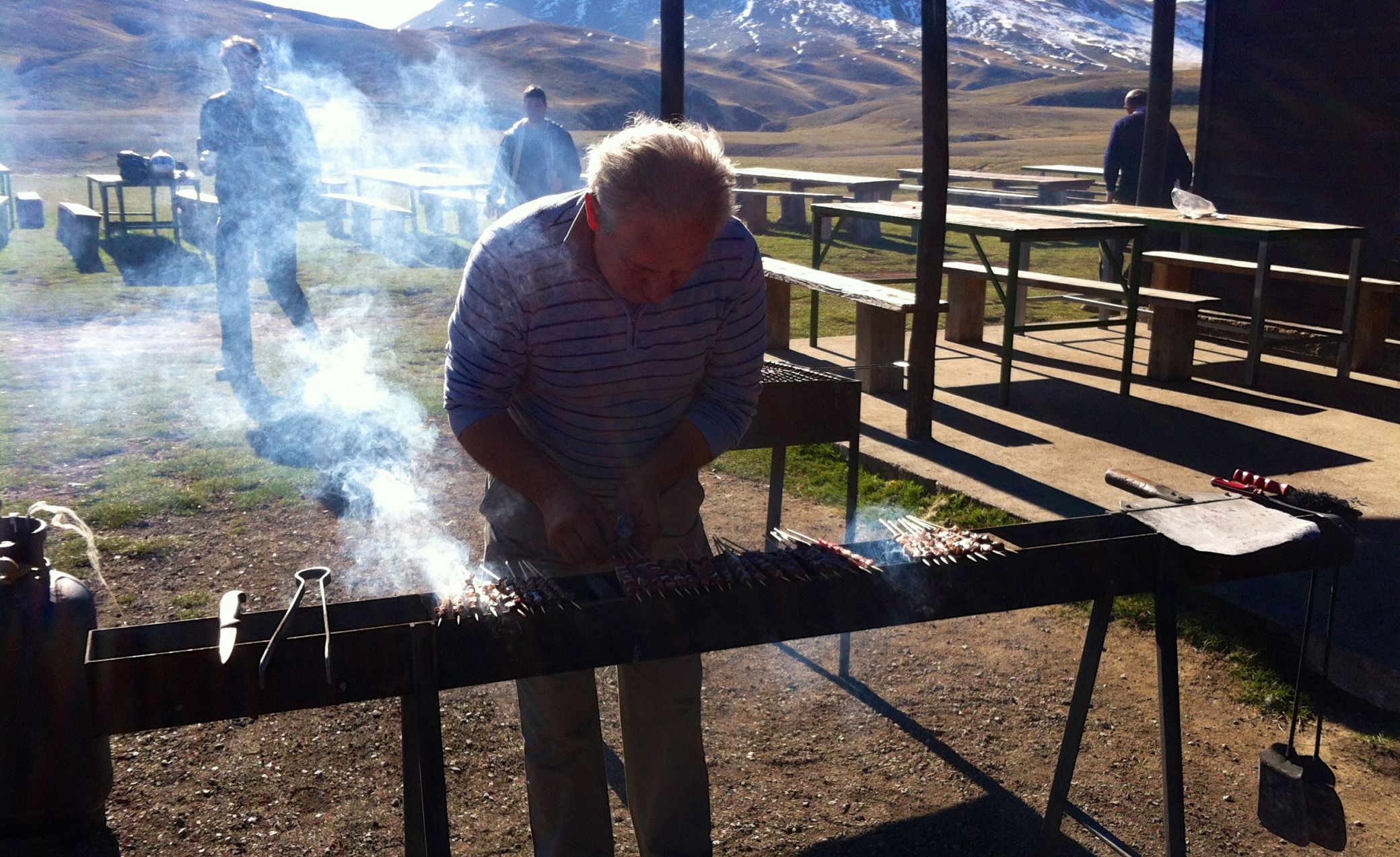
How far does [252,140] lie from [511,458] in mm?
6156

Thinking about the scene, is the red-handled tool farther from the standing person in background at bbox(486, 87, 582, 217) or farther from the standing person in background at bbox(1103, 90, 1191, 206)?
the standing person in background at bbox(1103, 90, 1191, 206)

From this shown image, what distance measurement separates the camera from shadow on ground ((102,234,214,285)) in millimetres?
12281

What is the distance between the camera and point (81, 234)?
13.9 meters

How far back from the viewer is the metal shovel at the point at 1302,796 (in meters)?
2.54

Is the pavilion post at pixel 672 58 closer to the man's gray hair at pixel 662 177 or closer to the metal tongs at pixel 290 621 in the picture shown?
the man's gray hair at pixel 662 177

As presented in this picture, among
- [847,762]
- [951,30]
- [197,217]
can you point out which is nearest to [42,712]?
[847,762]

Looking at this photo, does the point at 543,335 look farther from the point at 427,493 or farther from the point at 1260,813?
the point at 427,493

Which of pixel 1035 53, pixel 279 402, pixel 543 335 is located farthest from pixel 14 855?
pixel 1035 53

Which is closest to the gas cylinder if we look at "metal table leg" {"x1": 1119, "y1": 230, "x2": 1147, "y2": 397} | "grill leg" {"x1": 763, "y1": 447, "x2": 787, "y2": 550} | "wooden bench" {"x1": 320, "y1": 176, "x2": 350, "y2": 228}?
"grill leg" {"x1": 763, "y1": 447, "x2": 787, "y2": 550}

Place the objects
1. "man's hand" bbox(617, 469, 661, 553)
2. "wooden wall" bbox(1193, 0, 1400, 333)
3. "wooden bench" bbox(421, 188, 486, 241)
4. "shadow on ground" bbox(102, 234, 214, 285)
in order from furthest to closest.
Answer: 1. "wooden bench" bbox(421, 188, 486, 241)
2. "shadow on ground" bbox(102, 234, 214, 285)
3. "wooden wall" bbox(1193, 0, 1400, 333)
4. "man's hand" bbox(617, 469, 661, 553)

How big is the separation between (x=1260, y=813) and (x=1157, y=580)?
70 centimetres

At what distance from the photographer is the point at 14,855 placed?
1966 millimetres

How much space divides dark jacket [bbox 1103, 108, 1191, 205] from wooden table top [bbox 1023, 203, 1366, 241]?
7.33 feet

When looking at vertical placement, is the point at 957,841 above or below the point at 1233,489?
below
